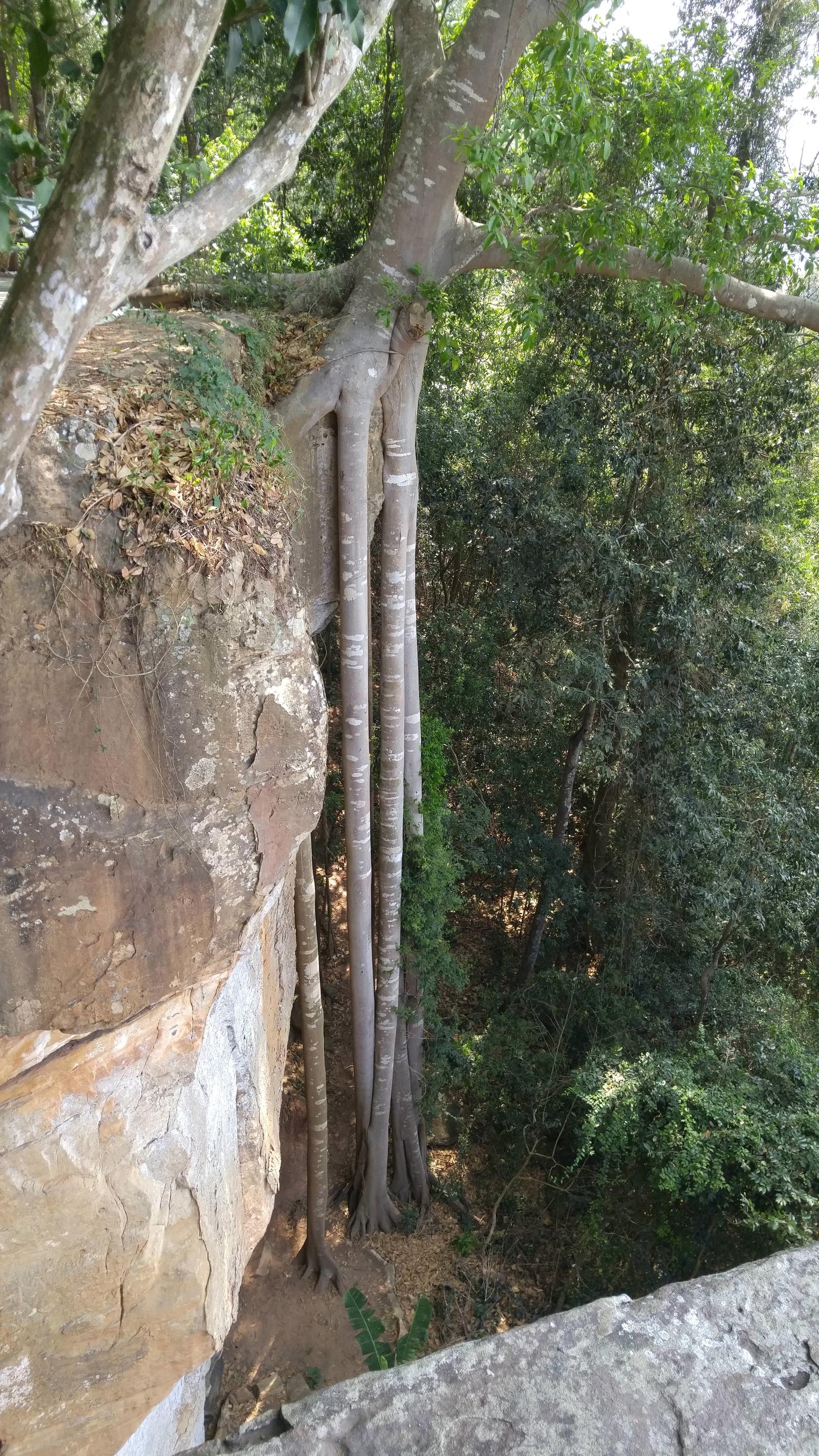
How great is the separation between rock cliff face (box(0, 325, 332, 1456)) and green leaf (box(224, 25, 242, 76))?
1390mm

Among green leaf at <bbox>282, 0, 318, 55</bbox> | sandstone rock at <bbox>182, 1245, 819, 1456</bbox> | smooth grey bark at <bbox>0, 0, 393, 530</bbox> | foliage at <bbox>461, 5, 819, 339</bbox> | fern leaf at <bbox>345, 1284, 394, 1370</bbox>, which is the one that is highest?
foliage at <bbox>461, 5, 819, 339</bbox>

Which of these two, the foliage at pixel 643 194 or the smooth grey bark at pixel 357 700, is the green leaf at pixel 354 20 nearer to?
the foliage at pixel 643 194

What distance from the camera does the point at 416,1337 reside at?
20.6ft

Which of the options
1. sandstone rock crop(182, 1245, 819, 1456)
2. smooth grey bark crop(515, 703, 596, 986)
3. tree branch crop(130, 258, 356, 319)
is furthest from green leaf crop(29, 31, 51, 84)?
smooth grey bark crop(515, 703, 596, 986)

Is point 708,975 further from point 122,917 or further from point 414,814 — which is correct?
point 122,917

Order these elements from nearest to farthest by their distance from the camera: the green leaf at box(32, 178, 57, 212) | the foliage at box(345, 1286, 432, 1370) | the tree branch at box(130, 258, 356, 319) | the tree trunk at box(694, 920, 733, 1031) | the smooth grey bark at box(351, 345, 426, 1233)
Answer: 1. the green leaf at box(32, 178, 57, 212)
2. the tree branch at box(130, 258, 356, 319)
3. the smooth grey bark at box(351, 345, 426, 1233)
4. the foliage at box(345, 1286, 432, 1370)
5. the tree trunk at box(694, 920, 733, 1031)

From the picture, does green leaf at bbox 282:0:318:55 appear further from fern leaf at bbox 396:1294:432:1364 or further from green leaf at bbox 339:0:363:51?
fern leaf at bbox 396:1294:432:1364

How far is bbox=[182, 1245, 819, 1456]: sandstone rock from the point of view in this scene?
211cm

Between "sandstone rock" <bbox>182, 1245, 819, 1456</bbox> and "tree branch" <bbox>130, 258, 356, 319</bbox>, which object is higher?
"tree branch" <bbox>130, 258, 356, 319</bbox>

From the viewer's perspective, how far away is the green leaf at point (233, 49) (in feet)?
10.6

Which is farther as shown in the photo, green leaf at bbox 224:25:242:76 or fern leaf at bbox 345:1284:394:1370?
fern leaf at bbox 345:1284:394:1370

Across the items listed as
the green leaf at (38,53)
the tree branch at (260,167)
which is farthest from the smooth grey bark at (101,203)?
the green leaf at (38,53)

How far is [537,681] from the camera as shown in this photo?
26.0 feet

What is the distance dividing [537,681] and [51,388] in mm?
6032
